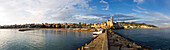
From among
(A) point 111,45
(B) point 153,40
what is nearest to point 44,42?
(A) point 111,45

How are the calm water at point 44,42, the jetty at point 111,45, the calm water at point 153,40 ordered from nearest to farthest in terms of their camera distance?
the jetty at point 111,45, the calm water at point 44,42, the calm water at point 153,40

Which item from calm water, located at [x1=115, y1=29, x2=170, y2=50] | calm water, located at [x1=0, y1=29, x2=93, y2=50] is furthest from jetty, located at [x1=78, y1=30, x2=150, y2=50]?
calm water, located at [x1=115, y1=29, x2=170, y2=50]

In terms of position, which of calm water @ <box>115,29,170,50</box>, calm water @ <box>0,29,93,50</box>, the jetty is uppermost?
the jetty

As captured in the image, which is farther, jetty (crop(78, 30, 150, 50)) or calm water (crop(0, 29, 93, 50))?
calm water (crop(0, 29, 93, 50))

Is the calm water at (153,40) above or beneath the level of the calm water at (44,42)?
beneath

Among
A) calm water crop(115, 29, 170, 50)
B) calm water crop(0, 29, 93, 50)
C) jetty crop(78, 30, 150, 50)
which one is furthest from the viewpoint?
calm water crop(115, 29, 170, 50)

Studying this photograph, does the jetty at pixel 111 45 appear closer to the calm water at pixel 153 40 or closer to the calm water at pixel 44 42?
the calm water at pixel 44 42

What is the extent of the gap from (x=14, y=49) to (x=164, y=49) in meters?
30.9

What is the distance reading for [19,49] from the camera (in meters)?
18.6

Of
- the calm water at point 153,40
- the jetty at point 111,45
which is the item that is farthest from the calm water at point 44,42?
the calm water at point 153,40

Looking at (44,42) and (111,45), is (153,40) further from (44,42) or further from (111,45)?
(44,42)

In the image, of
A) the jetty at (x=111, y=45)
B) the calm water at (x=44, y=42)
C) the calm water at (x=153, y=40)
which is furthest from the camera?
the calm water at (x=153, y=40)

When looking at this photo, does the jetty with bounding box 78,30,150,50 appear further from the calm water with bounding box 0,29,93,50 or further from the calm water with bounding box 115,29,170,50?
the calm water with bounding box 115,29,170,50

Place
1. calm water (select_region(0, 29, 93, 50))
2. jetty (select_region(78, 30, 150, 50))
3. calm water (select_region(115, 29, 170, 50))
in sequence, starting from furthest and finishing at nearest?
calm water (select_region(115, 29, 170, 50)) → calm water (select_region(0, 29, 93, 50)) → jetty (select_region(78, 30, 150, 50))
